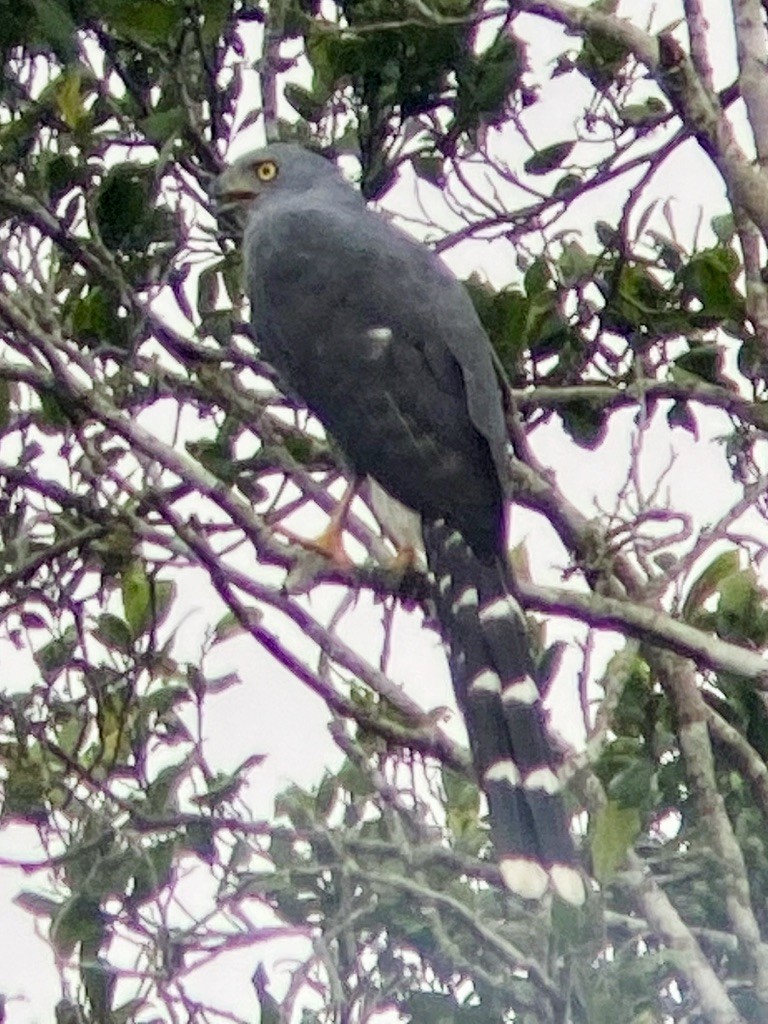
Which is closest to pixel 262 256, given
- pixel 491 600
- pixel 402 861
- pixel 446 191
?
pixel 446 191

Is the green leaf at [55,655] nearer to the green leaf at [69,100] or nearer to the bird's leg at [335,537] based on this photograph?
the bird's leg at [335,537]

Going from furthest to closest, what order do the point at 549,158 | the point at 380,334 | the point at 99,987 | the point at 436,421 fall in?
the point at 549,158 < the point at 380,334 < the point at 436,421 < the point at 99,987

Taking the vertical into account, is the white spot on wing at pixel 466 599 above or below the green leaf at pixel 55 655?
below

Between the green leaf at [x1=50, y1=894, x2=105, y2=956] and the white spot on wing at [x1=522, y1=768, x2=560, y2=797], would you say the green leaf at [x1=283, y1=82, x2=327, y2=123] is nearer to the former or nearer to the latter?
the white spot on wing at [x1=522, y1=768, x2=560, y2=797]

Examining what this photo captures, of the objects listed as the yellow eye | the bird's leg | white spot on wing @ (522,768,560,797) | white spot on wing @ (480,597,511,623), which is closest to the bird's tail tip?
white spot on wing @ (522,768,560,797)

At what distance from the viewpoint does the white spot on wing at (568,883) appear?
278cm

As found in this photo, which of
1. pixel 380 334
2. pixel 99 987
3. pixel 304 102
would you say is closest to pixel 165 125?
pixel 304 102

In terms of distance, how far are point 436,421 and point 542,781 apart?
700 millimetres

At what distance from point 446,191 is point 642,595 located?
3.27ft

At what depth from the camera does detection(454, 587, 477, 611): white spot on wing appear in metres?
3.16

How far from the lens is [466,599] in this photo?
3.18m

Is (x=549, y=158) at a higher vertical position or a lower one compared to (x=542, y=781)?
higher

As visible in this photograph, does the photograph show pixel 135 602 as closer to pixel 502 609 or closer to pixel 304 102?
pixel 502 609

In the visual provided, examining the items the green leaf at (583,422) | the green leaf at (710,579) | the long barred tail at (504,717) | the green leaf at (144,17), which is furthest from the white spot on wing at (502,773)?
the green leaf at (144,17)
